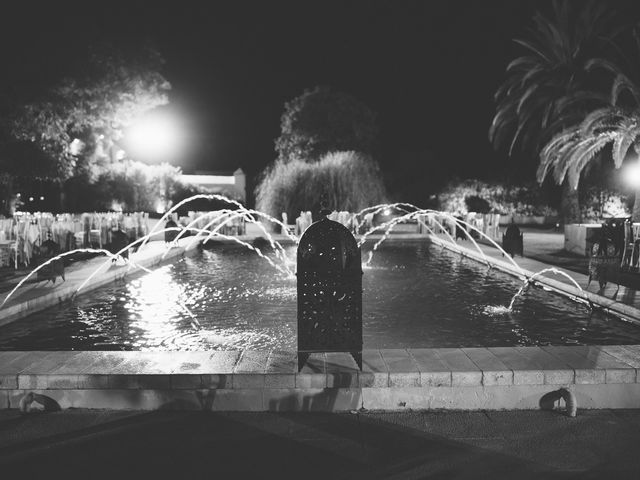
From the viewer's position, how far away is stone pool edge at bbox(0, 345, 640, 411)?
4793 mm

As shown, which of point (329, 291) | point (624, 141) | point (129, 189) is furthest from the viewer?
point (129, 189)

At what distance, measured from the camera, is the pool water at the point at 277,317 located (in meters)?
7.24

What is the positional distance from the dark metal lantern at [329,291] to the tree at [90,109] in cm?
1998

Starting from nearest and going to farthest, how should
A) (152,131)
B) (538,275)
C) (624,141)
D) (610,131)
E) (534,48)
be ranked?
(538,275)
(624,141)
(610,131)
(534,48)
(152,131)

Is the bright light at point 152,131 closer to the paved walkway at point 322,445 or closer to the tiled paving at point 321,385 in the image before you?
the tiled paving at point 321,385

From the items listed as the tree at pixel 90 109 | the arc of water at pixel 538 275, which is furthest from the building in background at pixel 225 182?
the arc of water at pixel 538 275

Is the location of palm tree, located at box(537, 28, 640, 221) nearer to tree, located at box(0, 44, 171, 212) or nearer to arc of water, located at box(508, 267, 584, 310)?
arc of water, located at box(508, 267, 584, 310)

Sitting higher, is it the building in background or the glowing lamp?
the glowing lamp

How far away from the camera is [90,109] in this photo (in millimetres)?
28109

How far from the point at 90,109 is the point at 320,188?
12.1 meters

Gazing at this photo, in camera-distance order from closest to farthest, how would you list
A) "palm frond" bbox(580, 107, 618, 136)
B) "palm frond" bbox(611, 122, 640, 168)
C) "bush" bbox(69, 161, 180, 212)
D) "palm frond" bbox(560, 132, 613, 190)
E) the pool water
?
1. the pool water
2. "palm frond" bbox(611, 122, 640, 168)
3. "palm frond" bbox(580, 107, 618, 136)
4. "palm frond" bbox(560, 132, 613, 190)
5. "bush" bbox(69, 161, 180, 212)

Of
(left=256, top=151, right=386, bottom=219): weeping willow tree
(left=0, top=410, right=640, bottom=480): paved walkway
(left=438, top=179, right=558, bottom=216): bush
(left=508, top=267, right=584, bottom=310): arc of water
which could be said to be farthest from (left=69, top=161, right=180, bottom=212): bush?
(left=0, top=410, right=640, bottom=480): paved walkway

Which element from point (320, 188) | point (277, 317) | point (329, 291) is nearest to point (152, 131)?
point (320, 188)

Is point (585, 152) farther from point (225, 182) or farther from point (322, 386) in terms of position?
point (225, 182)
